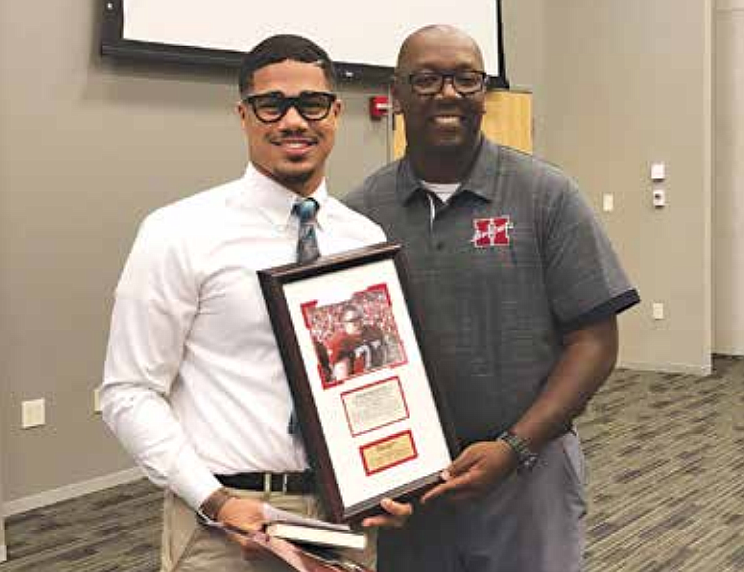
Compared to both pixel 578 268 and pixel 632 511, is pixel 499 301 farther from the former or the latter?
pixel 632 511

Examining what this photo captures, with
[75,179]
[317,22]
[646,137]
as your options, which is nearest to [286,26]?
[317,22]

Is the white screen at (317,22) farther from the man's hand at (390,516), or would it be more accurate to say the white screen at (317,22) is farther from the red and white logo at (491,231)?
the man's hand at (390,516)

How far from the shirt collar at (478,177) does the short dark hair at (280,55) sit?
0.36 meters

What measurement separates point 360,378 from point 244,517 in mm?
271

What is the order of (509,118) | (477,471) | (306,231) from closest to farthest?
(306,231), (477,471), (509,118)

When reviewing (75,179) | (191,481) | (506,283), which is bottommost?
(191,481)

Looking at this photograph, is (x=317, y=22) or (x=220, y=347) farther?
(x=317, y=22)

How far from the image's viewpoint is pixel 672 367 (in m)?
7.52

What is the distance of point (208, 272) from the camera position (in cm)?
145

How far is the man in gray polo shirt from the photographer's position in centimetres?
173

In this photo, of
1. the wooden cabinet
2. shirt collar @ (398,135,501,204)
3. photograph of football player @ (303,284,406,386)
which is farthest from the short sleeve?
the wooden cabinet

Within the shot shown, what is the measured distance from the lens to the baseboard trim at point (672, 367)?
739cm

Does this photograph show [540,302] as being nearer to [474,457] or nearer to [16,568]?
[474,457]

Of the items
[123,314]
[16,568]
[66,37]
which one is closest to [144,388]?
[123,314]
